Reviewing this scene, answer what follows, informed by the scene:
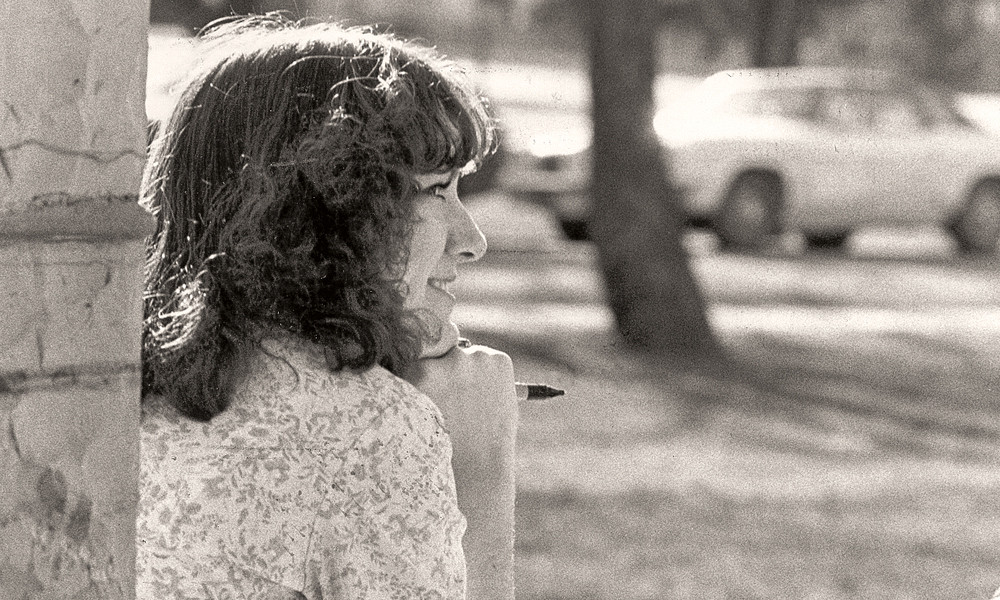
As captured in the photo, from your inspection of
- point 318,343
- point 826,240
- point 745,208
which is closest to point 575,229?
point 745,208

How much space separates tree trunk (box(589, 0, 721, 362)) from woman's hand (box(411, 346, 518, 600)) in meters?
7.23

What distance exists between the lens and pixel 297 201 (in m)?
1.50

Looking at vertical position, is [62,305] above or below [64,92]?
below

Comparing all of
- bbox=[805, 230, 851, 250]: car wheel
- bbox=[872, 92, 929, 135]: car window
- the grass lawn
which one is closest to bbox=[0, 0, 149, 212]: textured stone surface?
the grass lawn

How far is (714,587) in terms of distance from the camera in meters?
4.89

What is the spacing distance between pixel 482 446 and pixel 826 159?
12.7 meters

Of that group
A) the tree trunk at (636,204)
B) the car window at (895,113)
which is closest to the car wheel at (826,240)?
the car window at (895,113)

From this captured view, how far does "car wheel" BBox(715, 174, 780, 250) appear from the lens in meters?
14.3

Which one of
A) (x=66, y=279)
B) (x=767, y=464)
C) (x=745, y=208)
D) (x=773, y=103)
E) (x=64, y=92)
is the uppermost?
(x=64, y=92)

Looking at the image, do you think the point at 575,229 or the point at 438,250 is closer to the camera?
the point at 438,250

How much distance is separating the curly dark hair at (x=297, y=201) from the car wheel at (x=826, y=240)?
13225 millimetres

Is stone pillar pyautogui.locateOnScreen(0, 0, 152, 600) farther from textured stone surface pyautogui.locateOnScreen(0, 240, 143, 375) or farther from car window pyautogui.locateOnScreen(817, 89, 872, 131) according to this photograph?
car window pyautogui.locateOnScreen(817, 89, 872, 131)

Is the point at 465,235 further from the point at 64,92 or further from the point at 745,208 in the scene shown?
the point at 745,208

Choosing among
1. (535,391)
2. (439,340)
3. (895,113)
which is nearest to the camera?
(439,340)
